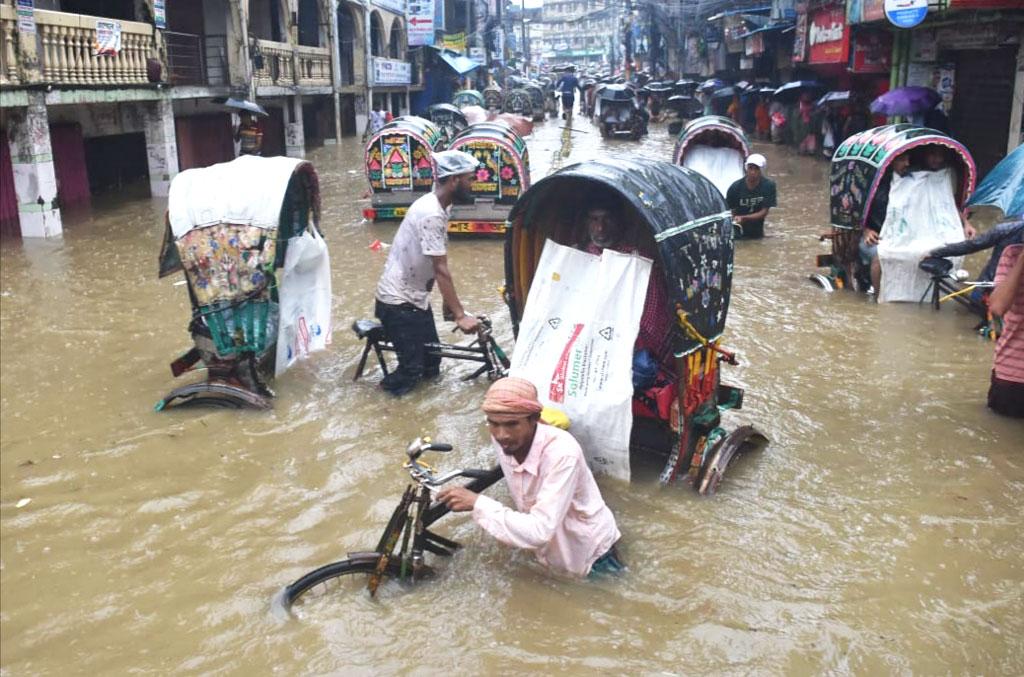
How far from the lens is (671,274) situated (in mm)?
4617

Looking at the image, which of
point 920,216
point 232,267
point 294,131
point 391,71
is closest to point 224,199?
point 232,267

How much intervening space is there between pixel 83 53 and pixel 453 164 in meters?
10.2

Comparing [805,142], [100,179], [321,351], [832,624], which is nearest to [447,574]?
[832,624]

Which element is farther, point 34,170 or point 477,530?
point 34,170

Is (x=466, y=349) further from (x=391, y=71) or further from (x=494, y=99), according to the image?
(x=494, y=99)

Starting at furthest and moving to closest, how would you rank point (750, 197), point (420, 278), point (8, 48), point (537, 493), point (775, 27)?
1. point (775, 27)
2. point (750, 197)
3. point (8, 48)
4. point (420, 278)
5. point (537, 493)

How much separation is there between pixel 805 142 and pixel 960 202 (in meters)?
16.8

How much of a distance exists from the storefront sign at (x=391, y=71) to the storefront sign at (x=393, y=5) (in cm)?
187

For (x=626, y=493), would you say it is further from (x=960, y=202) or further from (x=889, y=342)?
(x=960, y=202)

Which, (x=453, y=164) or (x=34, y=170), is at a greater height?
(x=453, y=164)

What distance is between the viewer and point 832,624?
3.90m

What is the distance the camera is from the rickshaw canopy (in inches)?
183

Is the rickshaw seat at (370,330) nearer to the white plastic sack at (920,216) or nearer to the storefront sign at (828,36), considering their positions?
the white plastic sack at (920,216)

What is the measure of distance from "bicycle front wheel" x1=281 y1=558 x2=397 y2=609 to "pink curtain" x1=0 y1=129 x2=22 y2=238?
11.5 meters
